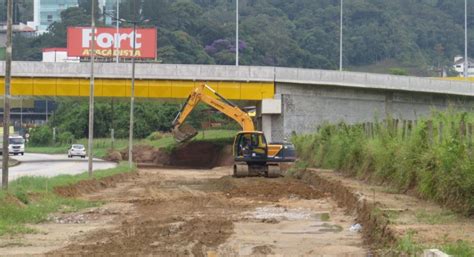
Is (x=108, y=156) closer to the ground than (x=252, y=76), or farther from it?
closer to the ground

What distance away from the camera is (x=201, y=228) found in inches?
755

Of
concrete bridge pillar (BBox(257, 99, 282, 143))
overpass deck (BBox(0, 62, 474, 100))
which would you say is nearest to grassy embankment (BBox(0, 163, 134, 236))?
overpass deck (BBox(0, 62, 474, 100))

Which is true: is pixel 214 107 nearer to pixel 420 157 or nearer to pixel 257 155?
pixel 257 155

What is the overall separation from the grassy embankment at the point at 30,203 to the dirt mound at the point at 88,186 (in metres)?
0.27

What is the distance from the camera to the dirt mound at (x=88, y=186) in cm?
3065

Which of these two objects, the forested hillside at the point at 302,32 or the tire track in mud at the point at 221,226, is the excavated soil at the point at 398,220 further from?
the forested hillside at the point at 302,32

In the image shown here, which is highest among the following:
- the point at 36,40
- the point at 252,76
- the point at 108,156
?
the point at 36,40

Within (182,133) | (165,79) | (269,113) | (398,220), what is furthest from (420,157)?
(165,79)

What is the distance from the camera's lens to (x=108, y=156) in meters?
82.6

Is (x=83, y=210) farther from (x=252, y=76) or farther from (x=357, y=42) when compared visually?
(x=357, y=42)

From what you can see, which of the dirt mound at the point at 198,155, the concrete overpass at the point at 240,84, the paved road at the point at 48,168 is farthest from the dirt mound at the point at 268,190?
the dirt mound at the point at 198,155

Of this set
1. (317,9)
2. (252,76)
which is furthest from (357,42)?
(252,76)

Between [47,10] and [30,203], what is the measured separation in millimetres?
138237

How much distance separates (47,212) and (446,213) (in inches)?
428
